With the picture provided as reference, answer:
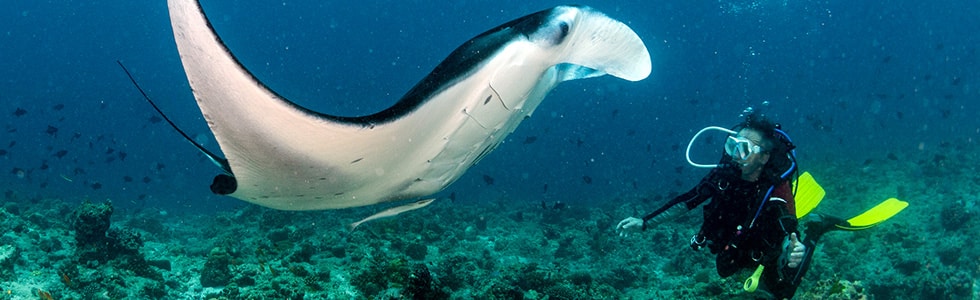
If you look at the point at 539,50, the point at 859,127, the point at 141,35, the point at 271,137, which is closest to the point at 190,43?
the point at 271,137

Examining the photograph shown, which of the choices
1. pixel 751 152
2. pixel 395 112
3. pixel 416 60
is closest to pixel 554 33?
pixel 395 112

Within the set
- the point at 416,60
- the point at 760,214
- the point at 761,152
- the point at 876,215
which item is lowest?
the point at 876,215

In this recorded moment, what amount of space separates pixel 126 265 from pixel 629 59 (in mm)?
7243

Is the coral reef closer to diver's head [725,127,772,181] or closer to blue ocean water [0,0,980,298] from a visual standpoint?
diver's head [725,127,772,181]

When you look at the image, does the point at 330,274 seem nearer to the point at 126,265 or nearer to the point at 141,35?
the point at 126,265

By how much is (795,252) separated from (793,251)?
19 mm

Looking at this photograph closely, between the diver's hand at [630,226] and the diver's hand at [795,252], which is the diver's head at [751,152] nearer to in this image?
the diver's hand at [795,252]

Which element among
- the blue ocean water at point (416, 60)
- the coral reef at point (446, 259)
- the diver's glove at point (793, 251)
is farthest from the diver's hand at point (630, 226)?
the blue ocean water at point (416, 60)

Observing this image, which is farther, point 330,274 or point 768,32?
point 768,32

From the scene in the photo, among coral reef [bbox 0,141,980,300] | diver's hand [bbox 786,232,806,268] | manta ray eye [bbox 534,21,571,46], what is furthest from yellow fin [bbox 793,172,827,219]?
manta ray eye [bbox 534,21,571,46]

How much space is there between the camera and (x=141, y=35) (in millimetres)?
108625

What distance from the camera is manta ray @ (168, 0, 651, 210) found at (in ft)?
5.57

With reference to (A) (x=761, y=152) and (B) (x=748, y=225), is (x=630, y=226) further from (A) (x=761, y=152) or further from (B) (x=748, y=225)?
(A) (x=761, y=152)

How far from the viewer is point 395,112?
1.94 meters
